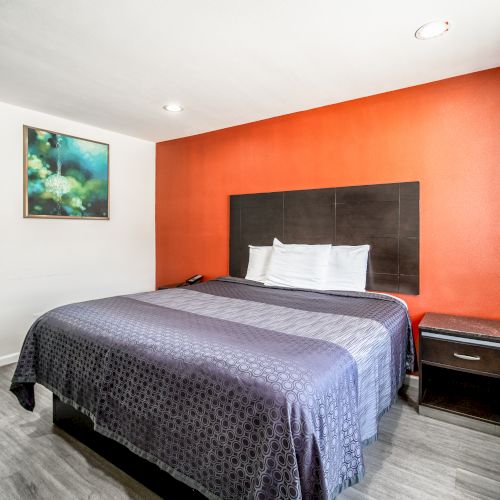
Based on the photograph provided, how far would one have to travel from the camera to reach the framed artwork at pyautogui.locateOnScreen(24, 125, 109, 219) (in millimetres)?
3385

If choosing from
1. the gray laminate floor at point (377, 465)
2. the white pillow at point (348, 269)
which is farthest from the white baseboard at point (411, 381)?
the white pillow at point (348, 269)

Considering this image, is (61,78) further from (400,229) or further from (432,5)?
(400,229)

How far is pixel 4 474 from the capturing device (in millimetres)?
1774

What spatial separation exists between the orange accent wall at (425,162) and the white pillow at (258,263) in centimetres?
52

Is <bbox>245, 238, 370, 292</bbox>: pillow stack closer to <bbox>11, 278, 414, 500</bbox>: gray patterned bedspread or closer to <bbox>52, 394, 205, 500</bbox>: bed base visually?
<bbox>11, 278, 414, 500</bbox>: gray patterned bedspread

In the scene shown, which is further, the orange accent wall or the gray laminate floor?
the orange accent wall

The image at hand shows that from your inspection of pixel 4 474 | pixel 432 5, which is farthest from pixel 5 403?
pixel 432 5

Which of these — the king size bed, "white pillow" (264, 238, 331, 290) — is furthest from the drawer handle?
"white pillow" (264, 238, 331, 290)

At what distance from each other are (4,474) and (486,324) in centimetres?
301

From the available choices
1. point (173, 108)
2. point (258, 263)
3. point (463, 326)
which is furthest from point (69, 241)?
point (463, 326)

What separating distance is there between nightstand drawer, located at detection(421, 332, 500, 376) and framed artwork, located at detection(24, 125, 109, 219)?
140 inches

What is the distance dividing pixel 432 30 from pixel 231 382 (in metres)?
2.22

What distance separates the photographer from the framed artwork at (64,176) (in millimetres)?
3385

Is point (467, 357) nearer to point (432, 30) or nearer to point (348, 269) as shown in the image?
point (348, 269)
